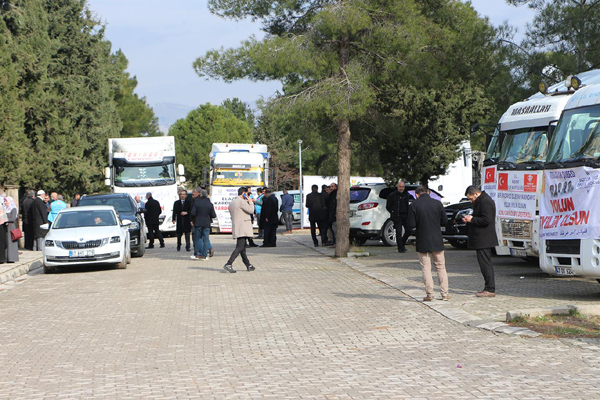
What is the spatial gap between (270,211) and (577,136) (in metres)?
14.8

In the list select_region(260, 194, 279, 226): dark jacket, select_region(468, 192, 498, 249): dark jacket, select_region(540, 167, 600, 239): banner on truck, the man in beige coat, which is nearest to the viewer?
select_region(540, 167, 600, 239): banner on truck

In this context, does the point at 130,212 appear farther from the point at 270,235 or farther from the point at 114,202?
the point at 270,235

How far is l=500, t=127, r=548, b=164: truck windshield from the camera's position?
15.8m

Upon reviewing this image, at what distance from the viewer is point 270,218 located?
86.5ft

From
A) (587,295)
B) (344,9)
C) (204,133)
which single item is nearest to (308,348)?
(587,295)

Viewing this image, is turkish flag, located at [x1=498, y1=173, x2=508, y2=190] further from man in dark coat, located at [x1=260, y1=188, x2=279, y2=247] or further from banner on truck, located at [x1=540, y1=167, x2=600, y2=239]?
man in dark coat, located at [x1=260, y1=188, x2=279, y2=247]

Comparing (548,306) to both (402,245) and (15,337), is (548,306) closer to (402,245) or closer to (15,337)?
(15,337)

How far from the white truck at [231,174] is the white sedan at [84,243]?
17.0 meters

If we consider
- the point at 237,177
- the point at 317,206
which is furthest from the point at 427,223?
the point at 237,177

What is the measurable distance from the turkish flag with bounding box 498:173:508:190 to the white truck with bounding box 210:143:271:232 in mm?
21036

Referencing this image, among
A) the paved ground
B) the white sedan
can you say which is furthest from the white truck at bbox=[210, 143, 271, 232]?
the paved ground

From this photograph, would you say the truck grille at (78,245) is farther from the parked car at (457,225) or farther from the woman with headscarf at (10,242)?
the parked car at (457,225)

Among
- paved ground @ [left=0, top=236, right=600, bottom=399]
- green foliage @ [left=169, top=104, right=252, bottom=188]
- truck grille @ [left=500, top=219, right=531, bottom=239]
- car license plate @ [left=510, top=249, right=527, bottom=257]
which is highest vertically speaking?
green foliage @ [left=169, top=104, right=252, bottom=188]

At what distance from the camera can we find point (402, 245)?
21812 mm
